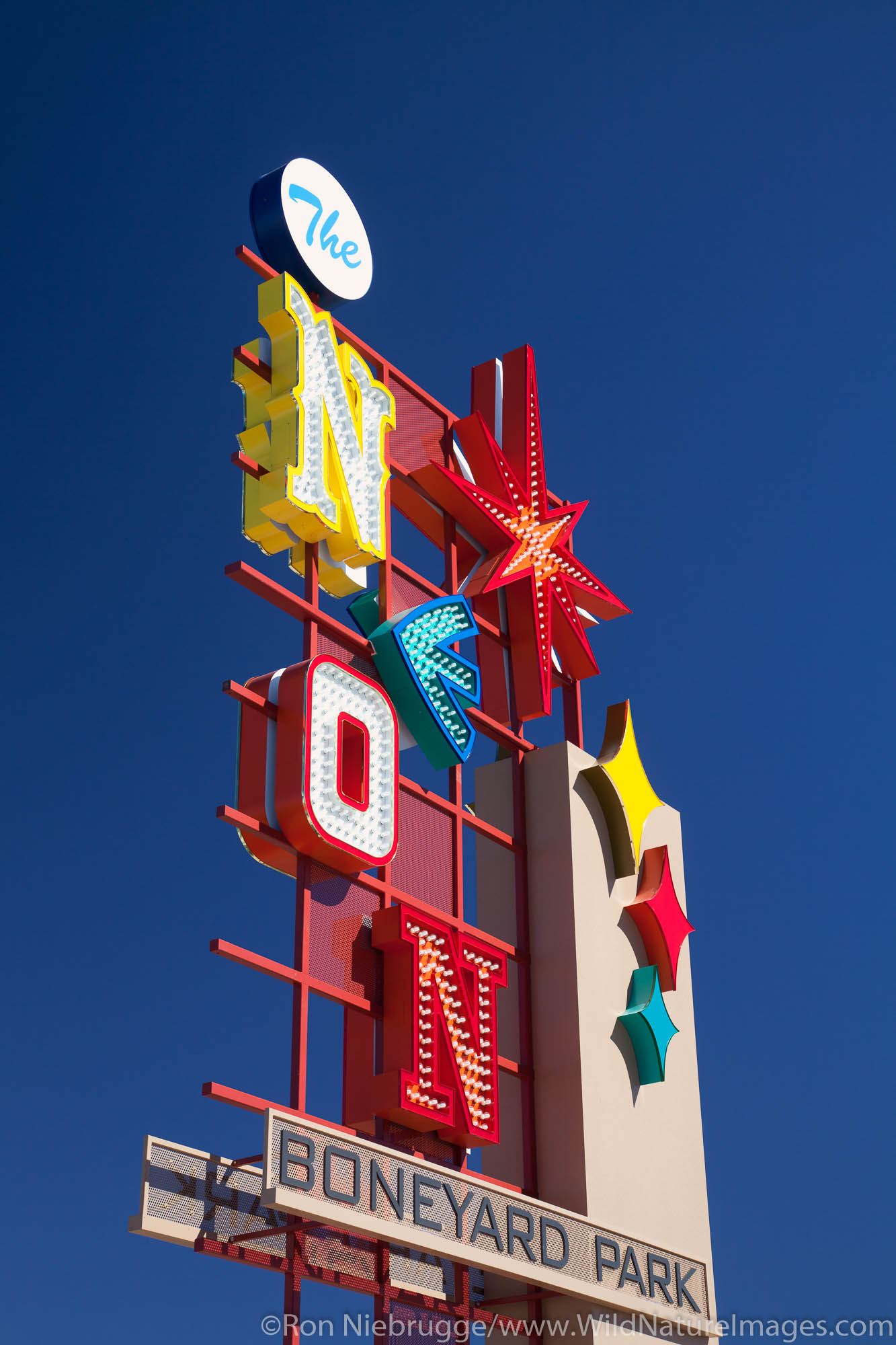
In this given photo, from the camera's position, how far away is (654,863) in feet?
57.6

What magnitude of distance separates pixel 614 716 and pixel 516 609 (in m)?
1.62

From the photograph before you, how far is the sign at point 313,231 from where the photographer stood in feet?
52.3

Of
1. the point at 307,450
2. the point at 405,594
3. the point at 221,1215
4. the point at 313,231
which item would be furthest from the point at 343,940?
the point at 313,231

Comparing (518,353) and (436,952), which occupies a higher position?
(518,353)

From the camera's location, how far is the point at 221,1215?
39.6 feet

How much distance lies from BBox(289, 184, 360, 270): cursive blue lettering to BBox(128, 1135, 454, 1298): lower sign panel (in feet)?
28.1

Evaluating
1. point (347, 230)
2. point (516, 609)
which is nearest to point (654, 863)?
point (516, 609)

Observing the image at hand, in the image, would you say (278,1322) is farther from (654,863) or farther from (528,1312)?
(654,863)

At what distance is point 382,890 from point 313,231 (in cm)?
632

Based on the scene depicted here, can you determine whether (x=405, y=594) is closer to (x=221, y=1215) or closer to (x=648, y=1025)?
(x=648, y=1025)

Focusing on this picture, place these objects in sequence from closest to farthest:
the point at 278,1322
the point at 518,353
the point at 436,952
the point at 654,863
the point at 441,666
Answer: the point at 278,1322, the point at 436,952, the point at 441,666, the point at 654,863, the point at 518,353

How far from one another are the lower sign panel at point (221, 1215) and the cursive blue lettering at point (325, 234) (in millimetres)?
8552

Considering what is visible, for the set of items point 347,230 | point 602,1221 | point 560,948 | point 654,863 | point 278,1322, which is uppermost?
point 347,230

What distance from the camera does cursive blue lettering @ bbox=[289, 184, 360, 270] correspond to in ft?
53.1
